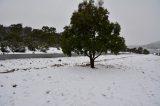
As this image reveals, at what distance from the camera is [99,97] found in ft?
39.1

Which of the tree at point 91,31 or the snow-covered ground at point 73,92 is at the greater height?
the tree at point 91,31

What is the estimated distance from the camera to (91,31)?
70.6 ft

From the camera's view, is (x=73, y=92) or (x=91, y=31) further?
(x=91, y=31)

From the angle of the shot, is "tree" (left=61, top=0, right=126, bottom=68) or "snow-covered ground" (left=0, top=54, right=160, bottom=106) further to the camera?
"tree" (left=61, top=0, right=126, bottom=68)

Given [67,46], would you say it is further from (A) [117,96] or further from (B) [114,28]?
(A) [117,96]

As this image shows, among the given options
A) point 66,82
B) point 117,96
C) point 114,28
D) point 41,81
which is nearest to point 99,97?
point 117,96

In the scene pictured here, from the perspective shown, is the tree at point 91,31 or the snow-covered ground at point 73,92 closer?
the snow-covered ground at point 73,92

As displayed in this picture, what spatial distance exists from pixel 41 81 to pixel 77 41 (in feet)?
A: 25.8

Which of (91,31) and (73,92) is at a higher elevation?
(91,31)

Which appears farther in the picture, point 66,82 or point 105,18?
point 105,18

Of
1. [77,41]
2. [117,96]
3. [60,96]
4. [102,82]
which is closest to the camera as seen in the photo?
[60,96]

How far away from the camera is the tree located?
20.8 metres

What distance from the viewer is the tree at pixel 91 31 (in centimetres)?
2084

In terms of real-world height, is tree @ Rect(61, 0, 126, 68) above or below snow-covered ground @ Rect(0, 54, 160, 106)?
above
